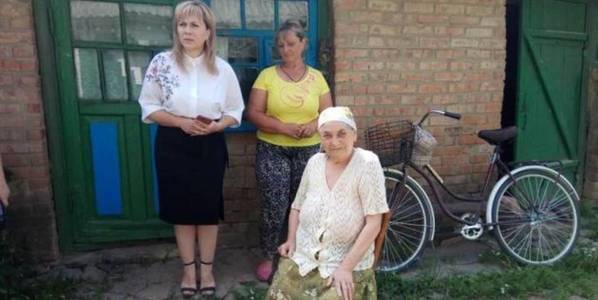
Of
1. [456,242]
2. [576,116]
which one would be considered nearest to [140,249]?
[456,242]

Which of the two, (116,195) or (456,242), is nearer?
(116,195)

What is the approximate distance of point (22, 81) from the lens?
323cm

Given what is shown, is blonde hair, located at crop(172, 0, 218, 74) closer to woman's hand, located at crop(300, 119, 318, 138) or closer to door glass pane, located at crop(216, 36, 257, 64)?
woman's hand, located at crop(300, 119, 318, 138)

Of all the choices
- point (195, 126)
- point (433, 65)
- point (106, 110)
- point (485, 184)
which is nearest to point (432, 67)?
point (433, 65)

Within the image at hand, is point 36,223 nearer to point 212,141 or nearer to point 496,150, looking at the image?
point 212,141

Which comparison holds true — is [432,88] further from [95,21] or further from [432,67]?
[95,21]

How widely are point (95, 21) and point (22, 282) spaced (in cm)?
183

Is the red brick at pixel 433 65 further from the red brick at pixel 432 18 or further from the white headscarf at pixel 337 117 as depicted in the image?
the white headscarf at pixel 337 117

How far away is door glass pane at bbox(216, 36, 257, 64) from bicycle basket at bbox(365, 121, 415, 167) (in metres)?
1.10

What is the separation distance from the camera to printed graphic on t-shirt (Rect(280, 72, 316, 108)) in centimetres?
314

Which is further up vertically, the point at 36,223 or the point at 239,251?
the point at 36,223

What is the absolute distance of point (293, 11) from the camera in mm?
3777

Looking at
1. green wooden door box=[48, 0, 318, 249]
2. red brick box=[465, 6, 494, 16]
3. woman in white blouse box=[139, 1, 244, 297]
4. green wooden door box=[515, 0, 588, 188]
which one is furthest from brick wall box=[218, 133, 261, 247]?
green wooden door box=[515, 0, 588, 188]

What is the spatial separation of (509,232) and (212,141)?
2.42m
